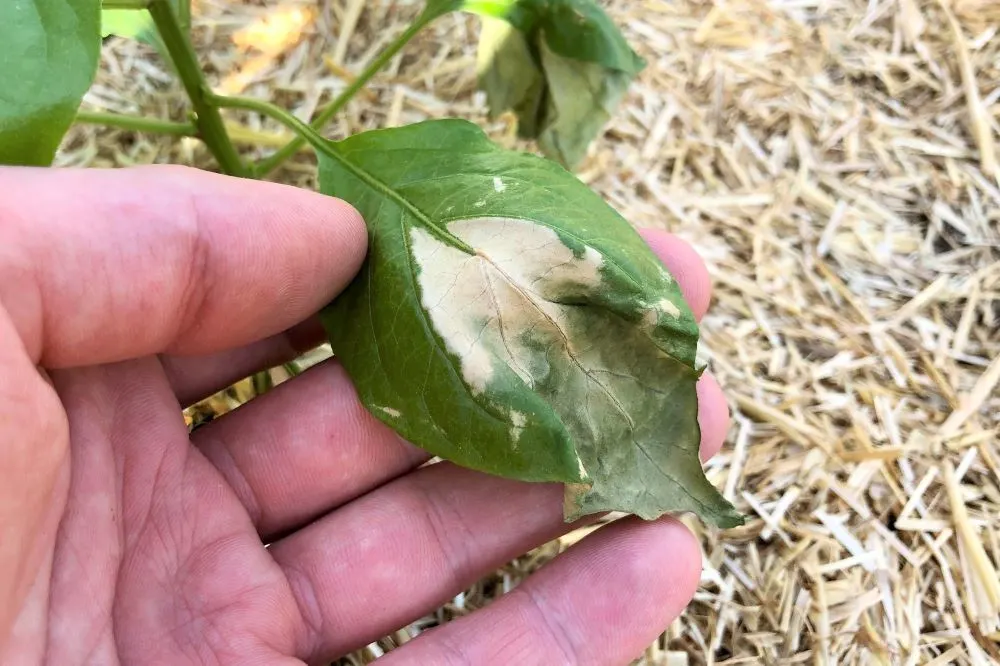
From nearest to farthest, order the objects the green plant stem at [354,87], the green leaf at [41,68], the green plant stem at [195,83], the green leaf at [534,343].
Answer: the green leaf at [41,68], the green leaf at [534,343], the green plant stem at [195,83], the green plant stem at [354,87]

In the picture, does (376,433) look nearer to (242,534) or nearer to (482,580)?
(242,534)

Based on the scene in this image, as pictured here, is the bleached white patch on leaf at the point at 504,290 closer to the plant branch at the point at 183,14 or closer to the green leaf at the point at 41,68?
the green leaf at the point at 41,68

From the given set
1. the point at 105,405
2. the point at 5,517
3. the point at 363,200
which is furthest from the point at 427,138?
the point at 5,517

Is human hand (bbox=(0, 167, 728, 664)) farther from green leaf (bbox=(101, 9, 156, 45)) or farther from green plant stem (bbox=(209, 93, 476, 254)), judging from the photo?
green leaf (bbox=(101, 9, 156, 45))

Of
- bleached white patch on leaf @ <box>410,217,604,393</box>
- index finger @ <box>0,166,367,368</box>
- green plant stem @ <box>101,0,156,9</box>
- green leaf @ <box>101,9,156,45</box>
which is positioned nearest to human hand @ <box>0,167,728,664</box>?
index finger @ <box>0,166,367,368</box>

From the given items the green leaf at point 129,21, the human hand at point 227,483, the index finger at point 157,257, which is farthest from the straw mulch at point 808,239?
the index finger at point 157,257

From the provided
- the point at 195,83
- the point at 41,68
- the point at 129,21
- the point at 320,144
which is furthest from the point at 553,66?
the point at 41,68

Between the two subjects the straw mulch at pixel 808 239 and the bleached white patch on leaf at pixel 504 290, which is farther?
the straw mulch at pixel 808 239
